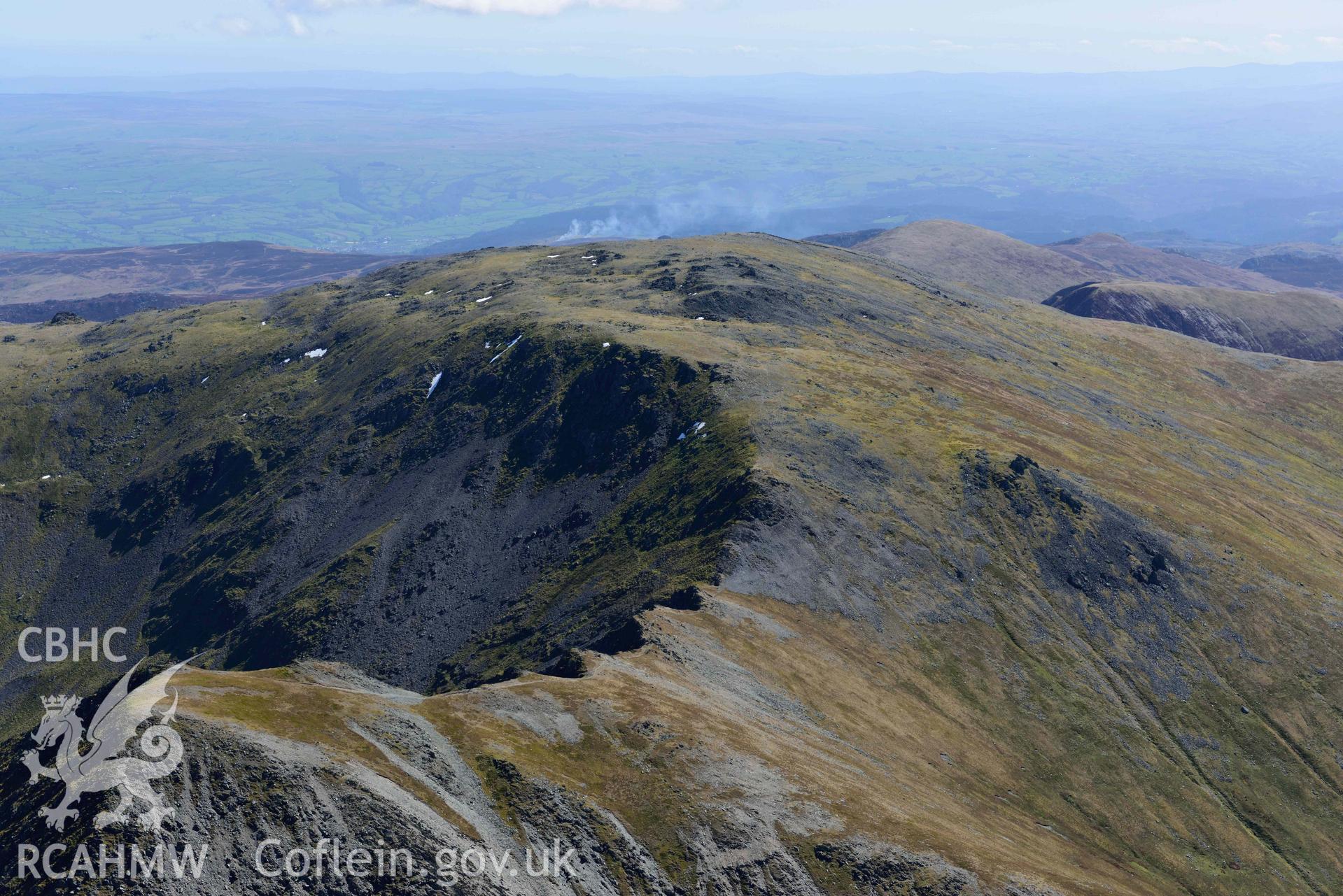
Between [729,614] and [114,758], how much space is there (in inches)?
2537

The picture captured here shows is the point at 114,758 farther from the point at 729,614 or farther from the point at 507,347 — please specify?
the point at 507,347

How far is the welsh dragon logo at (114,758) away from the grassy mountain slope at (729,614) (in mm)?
1969

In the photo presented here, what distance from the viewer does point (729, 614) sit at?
4104 inches

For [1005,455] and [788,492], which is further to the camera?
[1005,455]

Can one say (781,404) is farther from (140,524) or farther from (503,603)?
(140,524)

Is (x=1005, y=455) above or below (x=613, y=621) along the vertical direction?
above

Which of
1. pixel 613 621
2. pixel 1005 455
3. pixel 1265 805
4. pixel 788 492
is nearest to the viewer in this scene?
pixel 1265 805

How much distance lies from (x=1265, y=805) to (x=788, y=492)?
67930mm

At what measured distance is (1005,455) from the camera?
487 feet

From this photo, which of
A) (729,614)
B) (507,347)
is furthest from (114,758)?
(507,347)

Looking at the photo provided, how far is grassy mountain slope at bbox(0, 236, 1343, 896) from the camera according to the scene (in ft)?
218

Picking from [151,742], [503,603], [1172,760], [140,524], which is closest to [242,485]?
[140,524]

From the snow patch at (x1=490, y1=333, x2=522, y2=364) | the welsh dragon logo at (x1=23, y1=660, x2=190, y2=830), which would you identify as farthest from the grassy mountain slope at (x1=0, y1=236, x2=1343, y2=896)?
the welsh dragon logo at (x1=23, y1=660, x2=190, y2=830)

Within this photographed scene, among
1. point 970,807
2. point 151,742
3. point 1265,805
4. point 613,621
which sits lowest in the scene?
point 1265,805
